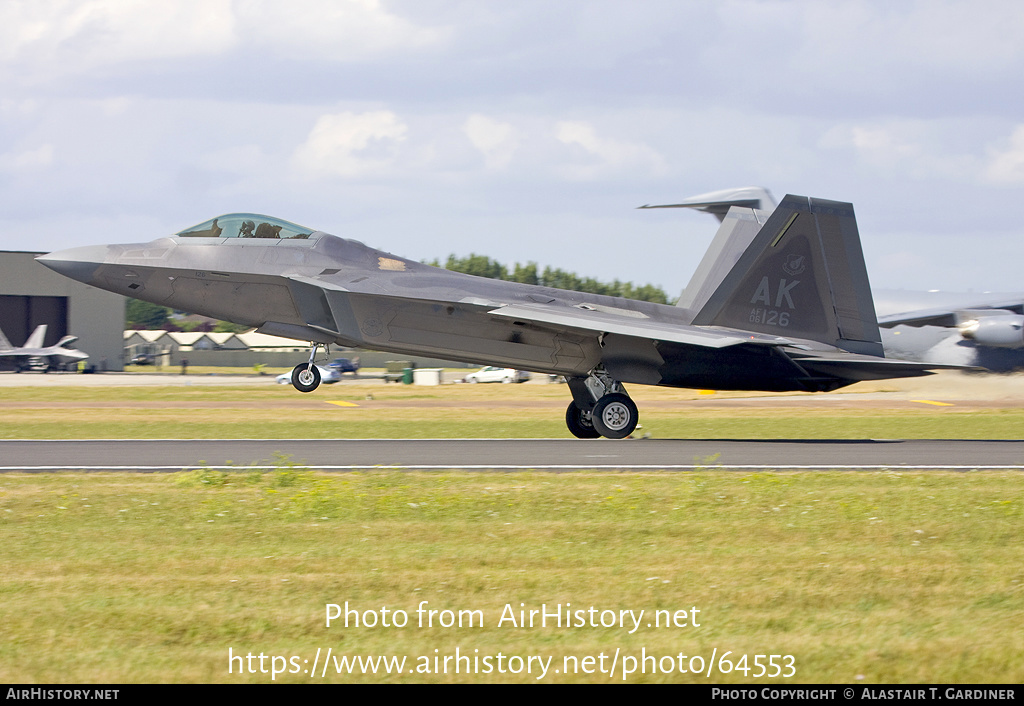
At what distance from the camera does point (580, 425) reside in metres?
20.2

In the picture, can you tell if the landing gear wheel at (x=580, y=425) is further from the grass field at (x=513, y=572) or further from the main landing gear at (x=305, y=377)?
the grass field at (x=513, y=572)

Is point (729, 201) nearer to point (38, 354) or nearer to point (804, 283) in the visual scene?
point (804, 283)

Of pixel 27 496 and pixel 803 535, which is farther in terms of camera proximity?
pixel 27 496

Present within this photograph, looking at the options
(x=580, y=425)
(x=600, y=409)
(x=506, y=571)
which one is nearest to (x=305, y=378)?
(x=600, y=409)

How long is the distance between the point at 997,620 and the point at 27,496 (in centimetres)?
933

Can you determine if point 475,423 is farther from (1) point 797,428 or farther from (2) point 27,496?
(2) point 27,496

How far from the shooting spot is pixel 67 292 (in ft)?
237

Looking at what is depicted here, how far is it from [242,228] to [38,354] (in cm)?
5325

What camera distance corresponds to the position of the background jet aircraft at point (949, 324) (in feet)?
90.9

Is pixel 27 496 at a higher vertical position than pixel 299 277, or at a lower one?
lower

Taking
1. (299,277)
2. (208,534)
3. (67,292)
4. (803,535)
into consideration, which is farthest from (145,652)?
(67,292)

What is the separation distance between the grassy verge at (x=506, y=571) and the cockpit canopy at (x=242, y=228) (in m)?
7.50
